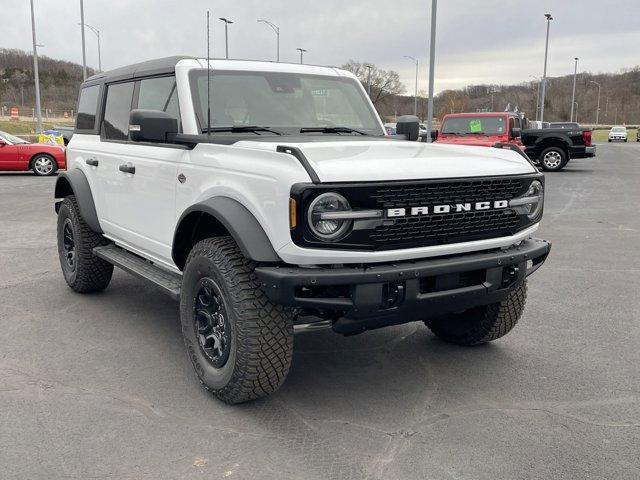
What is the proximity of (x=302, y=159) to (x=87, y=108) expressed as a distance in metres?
3.71

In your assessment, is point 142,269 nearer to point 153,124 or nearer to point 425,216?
point 153,124

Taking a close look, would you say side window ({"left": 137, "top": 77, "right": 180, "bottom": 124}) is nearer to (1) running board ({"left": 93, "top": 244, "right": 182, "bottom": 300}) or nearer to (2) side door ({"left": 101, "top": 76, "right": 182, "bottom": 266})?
(2) side door ({"left": 101, "top": 76, "right": 182, "bottom": 266})

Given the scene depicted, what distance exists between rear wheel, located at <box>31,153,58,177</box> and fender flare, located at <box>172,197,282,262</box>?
53.4ft

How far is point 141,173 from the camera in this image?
4.55m

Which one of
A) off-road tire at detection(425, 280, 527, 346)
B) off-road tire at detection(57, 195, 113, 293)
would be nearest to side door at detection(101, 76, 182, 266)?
off-road tire at detection(57, 195, 113, 293)

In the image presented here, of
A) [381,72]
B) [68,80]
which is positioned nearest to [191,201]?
[381,72]

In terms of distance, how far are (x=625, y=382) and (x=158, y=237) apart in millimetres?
3220

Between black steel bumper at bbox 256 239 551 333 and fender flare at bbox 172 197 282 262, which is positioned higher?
fender flare at bbox 172 197 282 262

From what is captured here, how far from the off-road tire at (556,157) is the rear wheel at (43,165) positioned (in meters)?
15.4

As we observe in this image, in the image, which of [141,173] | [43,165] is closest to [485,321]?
[141,173]

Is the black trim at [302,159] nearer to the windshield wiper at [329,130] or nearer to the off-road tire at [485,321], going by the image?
the windshield wiper at [329,130]

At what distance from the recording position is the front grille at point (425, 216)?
3123mm

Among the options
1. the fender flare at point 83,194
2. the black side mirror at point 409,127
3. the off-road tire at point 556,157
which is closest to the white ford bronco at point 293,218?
the black side mirror at point 409,127

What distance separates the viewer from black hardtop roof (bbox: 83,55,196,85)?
454cm
